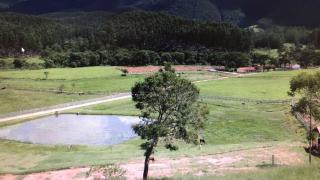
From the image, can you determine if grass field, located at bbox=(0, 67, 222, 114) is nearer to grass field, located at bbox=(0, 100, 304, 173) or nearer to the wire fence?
grass field, located at bbox=(0, 100, 304, 173)

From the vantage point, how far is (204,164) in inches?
2007

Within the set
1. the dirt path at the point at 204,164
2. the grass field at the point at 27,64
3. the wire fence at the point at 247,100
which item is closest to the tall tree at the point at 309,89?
the dirt path at the point at 204,164

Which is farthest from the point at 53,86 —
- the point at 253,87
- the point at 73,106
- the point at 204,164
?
the point at 204,164

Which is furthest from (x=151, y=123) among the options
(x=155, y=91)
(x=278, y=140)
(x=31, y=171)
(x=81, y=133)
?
(x=81, y=133)

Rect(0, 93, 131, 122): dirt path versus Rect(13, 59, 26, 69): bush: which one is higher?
Rect(13, 59, 26, 69): bush

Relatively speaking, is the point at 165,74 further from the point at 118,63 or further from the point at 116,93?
the point at 118,63

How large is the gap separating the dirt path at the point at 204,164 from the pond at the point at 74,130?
68.3 ft

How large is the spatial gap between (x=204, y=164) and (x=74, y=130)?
33.8 metres

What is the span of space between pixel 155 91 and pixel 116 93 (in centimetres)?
7365

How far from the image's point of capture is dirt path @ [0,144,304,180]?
1874 inches

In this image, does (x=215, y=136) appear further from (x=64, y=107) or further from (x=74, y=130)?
(x=64, y=107)

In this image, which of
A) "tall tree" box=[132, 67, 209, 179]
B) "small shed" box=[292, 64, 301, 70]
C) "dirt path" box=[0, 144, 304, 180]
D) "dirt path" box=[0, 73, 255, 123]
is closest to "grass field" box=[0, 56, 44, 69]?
"dirt path" box=[0, 73, 255, 123]

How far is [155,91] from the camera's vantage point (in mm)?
43062

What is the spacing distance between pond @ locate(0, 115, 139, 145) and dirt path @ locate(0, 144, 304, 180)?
68.3 feet
